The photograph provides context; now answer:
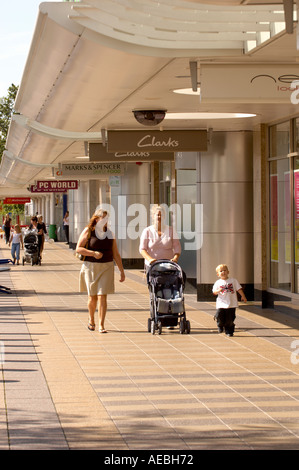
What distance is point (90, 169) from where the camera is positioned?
82.6ft

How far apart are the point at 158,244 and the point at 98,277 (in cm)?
99

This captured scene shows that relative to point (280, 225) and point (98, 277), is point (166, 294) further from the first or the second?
point (280, 225)

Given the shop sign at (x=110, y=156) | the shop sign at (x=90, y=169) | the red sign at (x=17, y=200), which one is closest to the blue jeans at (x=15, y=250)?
the shop sign at (x=90, y=169)

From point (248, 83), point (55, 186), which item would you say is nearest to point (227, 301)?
point (248, 83)

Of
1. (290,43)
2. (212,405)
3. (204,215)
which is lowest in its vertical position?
(212,405)

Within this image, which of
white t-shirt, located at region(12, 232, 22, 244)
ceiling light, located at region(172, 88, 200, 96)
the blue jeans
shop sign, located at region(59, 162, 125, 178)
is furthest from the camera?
the blue jeans

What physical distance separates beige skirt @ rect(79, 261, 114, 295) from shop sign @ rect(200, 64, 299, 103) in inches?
138

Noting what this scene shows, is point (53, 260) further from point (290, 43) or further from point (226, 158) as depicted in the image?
point (290, 43)

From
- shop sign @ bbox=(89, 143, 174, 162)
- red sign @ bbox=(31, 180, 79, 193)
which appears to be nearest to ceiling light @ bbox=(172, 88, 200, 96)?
shop sign @ bbox=(89, 143, 174, 162)

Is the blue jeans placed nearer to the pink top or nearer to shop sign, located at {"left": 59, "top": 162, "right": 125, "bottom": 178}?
shop sign, located at {"left": 59, "top": 162, "right": 125, "bottom": 178}

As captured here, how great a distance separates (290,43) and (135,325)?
5642mm

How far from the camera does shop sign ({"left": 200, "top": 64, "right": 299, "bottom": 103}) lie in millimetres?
9594

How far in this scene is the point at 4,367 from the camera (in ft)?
31.0
